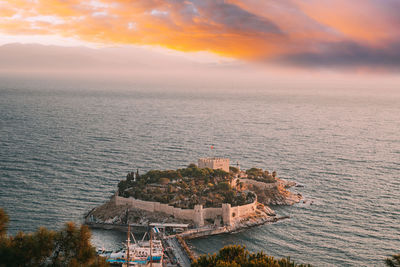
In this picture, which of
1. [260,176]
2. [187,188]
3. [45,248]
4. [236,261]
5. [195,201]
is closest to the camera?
[45,248]

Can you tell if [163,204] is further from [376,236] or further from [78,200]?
[376,236]

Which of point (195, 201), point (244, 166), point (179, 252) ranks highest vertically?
point (244, 166)

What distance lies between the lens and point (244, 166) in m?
109

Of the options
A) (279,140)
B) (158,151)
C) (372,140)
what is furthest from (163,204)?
(372,140)

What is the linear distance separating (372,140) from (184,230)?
104375 mm

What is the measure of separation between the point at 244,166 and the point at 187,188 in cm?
3181

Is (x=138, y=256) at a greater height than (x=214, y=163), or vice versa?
(x=214, y=163)

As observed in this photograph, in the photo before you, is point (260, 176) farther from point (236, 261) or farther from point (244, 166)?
point (236, 261)

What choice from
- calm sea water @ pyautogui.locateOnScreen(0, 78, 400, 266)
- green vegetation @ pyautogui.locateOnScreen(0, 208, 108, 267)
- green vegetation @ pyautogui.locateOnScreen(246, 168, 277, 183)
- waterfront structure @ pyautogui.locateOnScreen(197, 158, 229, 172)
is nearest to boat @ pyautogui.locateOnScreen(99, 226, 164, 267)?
calm sea water @ pyautogui.locateOnScreen(0, 78, 400, 266)

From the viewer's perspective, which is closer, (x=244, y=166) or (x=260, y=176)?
(x=260, y=176)

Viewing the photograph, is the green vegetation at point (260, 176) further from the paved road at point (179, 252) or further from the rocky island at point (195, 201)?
the paved road at point (179, 252)

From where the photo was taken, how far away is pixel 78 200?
80750 mm

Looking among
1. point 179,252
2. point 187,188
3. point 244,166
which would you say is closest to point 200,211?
point 187,188

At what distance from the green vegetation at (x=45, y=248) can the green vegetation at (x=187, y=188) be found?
1497 inches
